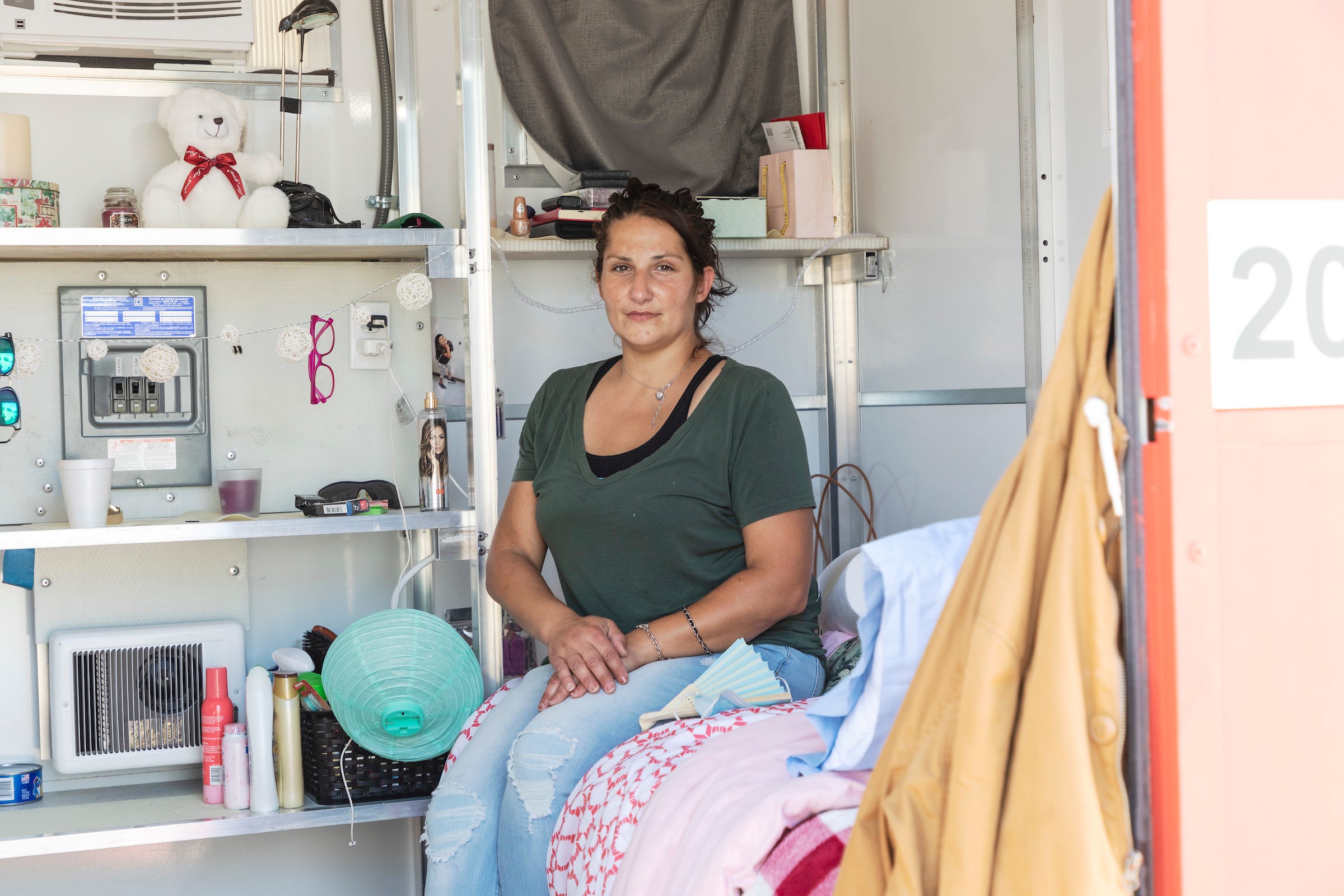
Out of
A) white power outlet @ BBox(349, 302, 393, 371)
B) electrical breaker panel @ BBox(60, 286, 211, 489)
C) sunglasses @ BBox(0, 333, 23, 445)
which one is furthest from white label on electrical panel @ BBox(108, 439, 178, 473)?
white power outlet @ BBox(349, 302, 393, 371)

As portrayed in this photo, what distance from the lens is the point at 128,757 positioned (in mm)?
2336

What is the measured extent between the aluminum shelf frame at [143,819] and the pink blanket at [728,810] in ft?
2.86

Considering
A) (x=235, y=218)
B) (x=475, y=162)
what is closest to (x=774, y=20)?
(x=475, y=162)

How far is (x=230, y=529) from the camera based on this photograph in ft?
6.91

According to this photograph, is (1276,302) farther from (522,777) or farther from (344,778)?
(344,778)

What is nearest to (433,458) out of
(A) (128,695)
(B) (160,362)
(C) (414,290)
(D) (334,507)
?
(D) (334,507)

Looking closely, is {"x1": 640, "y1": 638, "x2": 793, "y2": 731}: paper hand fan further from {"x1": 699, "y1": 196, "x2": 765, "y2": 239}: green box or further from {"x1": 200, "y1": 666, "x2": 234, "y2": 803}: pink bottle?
{"x1": 699, "y1": 196, "x2": 765, "y2": 239}: green box

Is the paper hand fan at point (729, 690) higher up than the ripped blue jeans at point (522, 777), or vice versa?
the paper hand fan at point (729, 690)

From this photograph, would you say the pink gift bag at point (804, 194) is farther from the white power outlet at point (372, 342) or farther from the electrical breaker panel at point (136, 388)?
the electrical breaker panel at point (136, 388)

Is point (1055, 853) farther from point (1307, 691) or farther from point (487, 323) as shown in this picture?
point (487, 323)

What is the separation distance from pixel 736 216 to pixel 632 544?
933 mm

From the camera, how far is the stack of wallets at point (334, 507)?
2.23m

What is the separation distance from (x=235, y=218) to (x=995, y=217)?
144 centimetres

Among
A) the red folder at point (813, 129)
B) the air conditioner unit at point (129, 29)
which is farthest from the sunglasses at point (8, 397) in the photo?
the red folder at point (813, 129)
